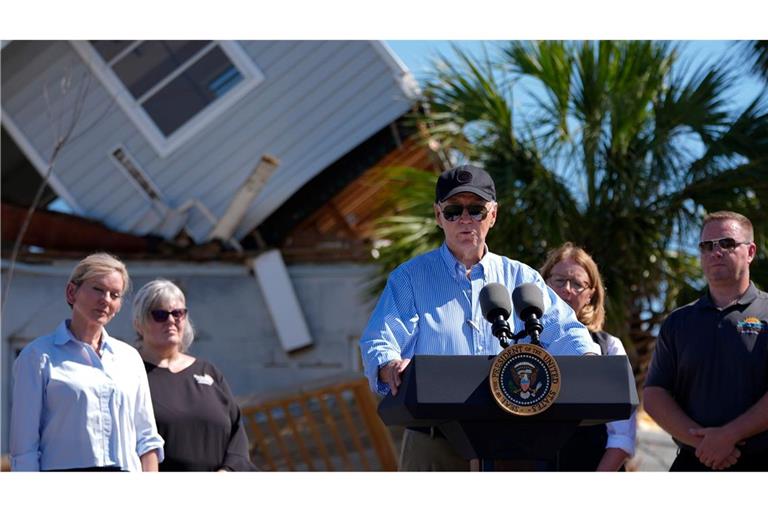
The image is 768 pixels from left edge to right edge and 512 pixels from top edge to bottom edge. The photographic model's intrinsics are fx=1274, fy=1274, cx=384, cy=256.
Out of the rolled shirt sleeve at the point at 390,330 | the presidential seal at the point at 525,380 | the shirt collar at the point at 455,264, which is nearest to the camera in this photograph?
the presidential seal at the point at 525,380

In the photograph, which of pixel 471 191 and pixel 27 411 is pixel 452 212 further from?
pixel 27 411

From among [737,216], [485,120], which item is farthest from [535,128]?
[737,216]

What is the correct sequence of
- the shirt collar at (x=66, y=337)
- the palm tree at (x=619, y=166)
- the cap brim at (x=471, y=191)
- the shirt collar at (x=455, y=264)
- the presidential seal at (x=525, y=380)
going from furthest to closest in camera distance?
the palm tree at (x=619, y=166) → the shirt collar at (x=66, y=337) → the shirt collar at (x=455, y=264) → the cap brim at (x=471, y=191) → the presidential seal at (x=525, y=380)

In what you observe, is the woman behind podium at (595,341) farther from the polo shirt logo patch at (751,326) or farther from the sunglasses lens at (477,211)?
the sunglasses lens at (477,211)

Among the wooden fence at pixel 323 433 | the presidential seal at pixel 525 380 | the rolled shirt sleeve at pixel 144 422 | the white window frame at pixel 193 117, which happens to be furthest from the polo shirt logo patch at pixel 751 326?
the white window frame at pixel 193 117

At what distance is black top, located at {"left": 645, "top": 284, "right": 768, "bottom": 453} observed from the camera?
4.46 metres

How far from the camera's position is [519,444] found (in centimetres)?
336

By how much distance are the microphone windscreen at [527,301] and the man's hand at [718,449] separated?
1227 millimetres

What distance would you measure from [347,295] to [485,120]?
3.27 metres

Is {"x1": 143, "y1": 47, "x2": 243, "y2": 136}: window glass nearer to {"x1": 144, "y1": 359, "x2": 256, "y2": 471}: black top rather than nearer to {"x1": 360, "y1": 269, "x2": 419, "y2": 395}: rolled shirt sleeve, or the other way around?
{"x1": 144, "y1": 359, "x2": 256, "y2": 471}: black top

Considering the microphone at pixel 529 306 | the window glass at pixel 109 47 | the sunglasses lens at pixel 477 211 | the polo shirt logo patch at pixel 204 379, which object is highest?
the window glass at pixel 109 47

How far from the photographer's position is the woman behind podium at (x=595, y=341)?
4938 millimetres

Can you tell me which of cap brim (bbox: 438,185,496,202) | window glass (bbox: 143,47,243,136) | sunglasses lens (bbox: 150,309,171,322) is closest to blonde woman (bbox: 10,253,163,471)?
sunglasses lens (bbox: 150,309,171,322)

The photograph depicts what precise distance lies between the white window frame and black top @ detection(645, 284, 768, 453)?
26.8ft
